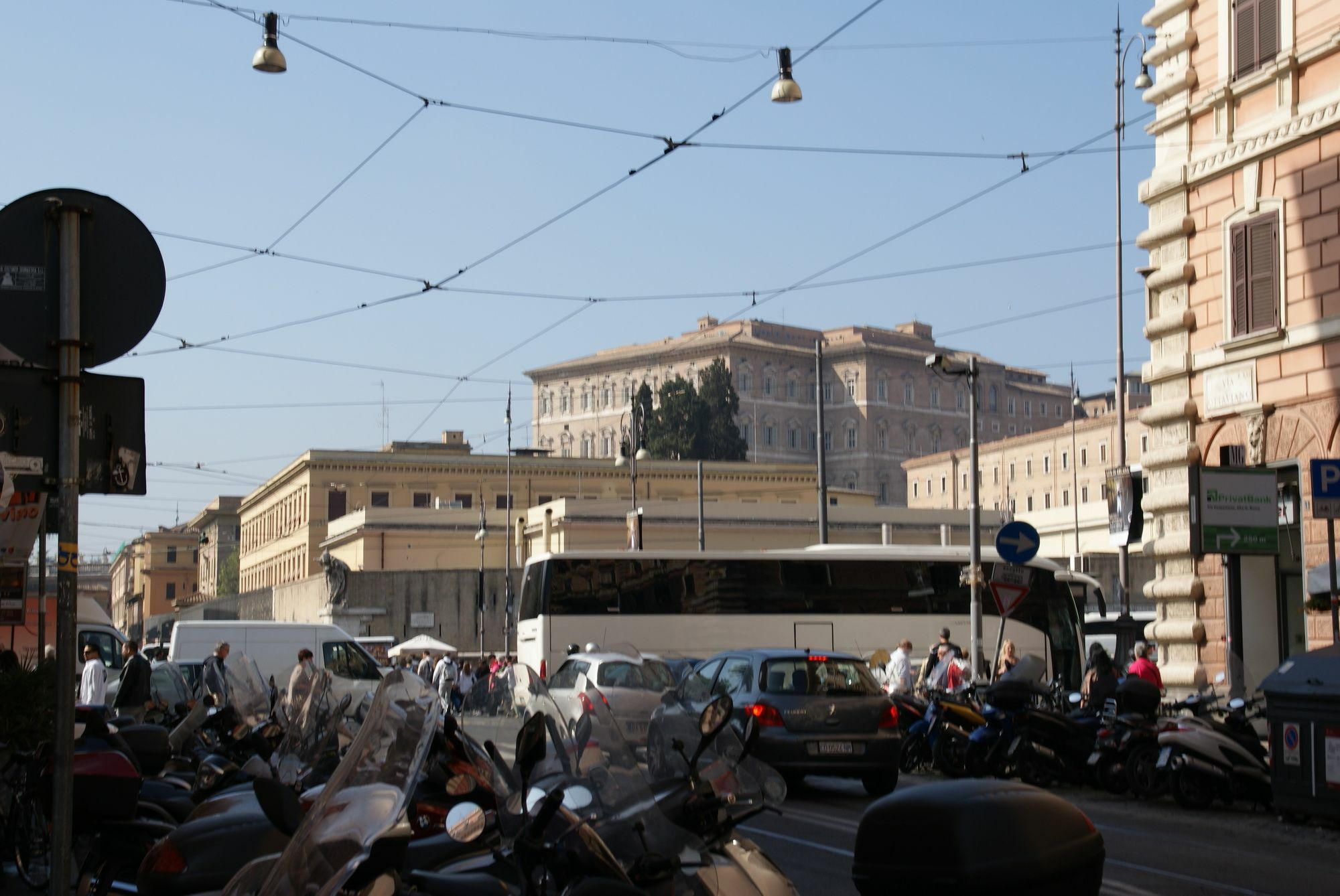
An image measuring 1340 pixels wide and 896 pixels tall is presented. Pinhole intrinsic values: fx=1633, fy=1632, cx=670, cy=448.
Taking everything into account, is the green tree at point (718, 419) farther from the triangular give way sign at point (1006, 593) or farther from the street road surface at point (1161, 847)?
the street road surface at point (1161, 847)

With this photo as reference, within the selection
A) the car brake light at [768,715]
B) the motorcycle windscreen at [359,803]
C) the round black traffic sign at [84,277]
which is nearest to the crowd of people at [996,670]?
the car brake light at [768,715]

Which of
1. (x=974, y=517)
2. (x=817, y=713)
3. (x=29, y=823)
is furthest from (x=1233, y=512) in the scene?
(x=29, y=823)

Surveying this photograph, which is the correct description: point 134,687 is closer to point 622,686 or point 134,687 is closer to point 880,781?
point 622,686

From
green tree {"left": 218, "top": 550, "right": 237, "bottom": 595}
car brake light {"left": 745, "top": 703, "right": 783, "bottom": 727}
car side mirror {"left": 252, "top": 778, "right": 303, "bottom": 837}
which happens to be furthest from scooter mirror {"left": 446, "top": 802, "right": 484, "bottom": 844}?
green tree {"left": 218, "top": 550, "right": 237, "bottom": 595}

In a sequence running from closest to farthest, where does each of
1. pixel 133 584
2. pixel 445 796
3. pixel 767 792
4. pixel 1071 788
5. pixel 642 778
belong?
1. pixel 642 778
2. pixel 767 792
3. pixel 445 796
4. pixel 1071 788
5. pixel 133 584

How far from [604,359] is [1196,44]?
132373 millimetres

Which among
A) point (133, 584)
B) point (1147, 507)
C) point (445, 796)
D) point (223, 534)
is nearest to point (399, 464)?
point (223, 534)

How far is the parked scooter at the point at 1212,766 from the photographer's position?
15.0 meters

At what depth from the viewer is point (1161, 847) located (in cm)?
1207

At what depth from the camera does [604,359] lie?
153 m

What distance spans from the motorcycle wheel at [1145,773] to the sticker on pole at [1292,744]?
2765mm

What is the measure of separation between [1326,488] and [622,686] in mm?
7041

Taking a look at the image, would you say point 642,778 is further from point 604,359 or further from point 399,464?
point 604,359

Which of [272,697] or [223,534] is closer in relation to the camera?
[272,697]
